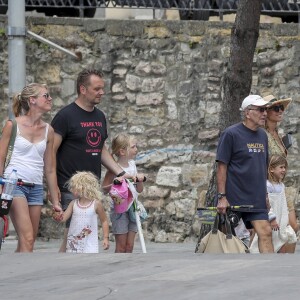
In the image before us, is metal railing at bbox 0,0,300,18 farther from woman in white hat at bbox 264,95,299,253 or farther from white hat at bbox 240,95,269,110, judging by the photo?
white hat at bbox 240,95,269,110

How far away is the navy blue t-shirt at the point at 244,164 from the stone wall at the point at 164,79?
368cm

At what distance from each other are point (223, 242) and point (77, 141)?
1.44 meters

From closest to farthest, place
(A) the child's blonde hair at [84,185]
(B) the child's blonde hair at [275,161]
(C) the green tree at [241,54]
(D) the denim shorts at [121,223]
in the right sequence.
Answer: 1. (A) the child's blonde hair at [84,185]
2. (D) the denim shorts at [121,223]
3. (B) the child's blonde hair at [275,161]
4. (C) the green tree at [241,54]

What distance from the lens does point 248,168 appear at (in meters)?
10.5

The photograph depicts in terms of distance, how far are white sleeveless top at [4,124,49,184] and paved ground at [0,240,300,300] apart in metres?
0.67

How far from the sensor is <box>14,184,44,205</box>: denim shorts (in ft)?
33.0

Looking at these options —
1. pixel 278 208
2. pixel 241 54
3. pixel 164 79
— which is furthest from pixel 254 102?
pixel 164 79

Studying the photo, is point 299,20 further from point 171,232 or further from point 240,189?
point 240,189

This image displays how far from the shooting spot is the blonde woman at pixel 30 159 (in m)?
10.1

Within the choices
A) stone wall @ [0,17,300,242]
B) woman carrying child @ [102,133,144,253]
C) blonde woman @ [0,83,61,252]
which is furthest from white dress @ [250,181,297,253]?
stone wall @ [0,17,300,242]

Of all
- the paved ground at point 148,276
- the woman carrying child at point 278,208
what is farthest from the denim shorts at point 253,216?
the paved ground at point 148,276

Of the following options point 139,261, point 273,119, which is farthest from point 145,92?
point 139,261

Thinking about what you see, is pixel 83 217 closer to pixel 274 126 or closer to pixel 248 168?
pixel 248 168

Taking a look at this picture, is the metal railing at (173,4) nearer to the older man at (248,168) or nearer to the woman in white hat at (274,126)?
the woman in white hat at (274,126)
